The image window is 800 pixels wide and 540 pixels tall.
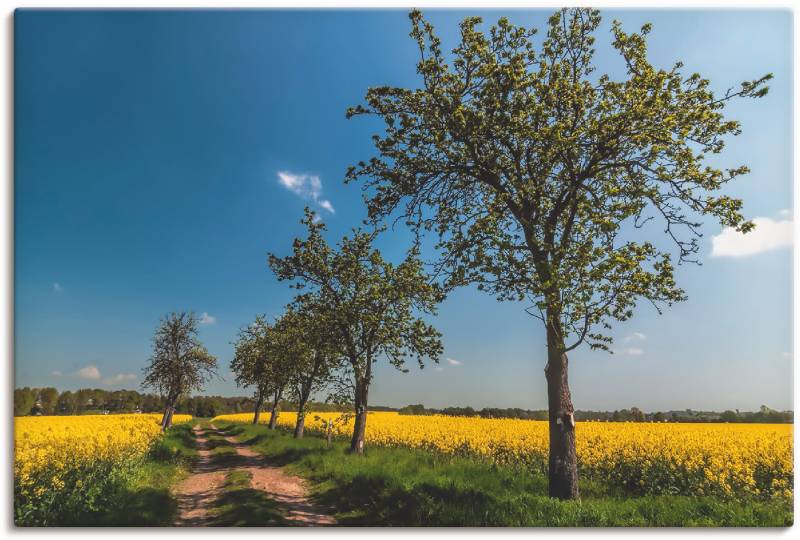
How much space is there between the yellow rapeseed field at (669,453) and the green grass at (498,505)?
857 millimetres

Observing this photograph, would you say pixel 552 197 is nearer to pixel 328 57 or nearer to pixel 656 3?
pixel 656 3

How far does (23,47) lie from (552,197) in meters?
9.34

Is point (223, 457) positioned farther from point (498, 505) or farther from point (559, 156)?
point (559, 156)

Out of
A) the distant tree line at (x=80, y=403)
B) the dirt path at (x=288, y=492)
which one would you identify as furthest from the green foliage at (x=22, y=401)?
the dirt path at (x=288, y=492)

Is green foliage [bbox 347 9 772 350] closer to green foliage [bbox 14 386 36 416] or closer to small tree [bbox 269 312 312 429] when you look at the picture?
green foliage [bbox 14 386 36 416]

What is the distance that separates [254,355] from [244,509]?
24.7m

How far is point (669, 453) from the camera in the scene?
9953mm

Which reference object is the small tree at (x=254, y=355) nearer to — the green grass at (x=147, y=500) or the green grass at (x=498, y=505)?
the green grass at (x=147, y=500)

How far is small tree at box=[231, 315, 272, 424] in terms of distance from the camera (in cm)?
2959

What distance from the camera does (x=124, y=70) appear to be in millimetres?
7543

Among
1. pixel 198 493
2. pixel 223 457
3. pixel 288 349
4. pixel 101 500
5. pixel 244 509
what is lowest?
pixel 223 457

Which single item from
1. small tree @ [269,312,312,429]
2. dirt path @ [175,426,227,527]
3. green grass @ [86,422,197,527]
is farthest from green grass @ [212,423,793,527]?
small tree @ [269,312,312,429]

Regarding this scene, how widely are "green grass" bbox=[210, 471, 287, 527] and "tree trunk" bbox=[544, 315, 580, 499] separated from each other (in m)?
4.31

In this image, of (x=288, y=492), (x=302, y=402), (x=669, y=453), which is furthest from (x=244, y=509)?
(x=302, y=402)
